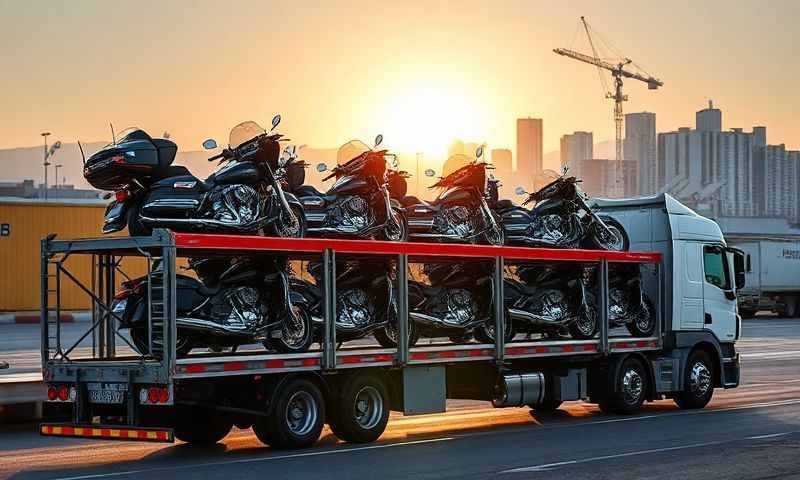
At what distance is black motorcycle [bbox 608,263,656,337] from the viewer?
20.0 metres

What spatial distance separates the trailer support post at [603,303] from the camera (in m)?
19.0

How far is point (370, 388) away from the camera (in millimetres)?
15680

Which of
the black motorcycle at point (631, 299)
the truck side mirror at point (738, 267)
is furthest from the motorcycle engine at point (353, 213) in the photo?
the truck side mirror at point (738, 267)

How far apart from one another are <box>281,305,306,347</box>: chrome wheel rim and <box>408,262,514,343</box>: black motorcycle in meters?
2.15

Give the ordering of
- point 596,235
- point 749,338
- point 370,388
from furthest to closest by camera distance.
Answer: point 749,338 < point 596,235 < point 370,388

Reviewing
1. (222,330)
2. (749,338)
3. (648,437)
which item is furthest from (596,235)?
(749,338)

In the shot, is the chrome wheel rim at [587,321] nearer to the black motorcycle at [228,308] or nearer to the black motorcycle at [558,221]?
the black motorcycle at [558,221]

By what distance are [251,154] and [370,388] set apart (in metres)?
2.96

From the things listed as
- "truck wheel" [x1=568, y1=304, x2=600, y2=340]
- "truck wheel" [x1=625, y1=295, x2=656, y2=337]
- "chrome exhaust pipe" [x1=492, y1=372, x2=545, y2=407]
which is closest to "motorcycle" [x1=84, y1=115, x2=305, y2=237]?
"chrome exhaust pipe" [x1=492, y1=372, x2=545, y2=407]

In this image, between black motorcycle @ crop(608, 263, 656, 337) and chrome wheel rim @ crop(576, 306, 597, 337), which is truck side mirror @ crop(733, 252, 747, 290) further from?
chrome wheel rim @ crop(576, 306, 597, 337)

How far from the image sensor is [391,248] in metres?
15.9

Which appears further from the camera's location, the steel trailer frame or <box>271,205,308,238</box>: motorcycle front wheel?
<box>271,205,308,238</box>: motorcycle front wheel

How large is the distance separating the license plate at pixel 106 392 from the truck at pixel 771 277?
148ft

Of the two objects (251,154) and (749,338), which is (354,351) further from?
(749,338)
